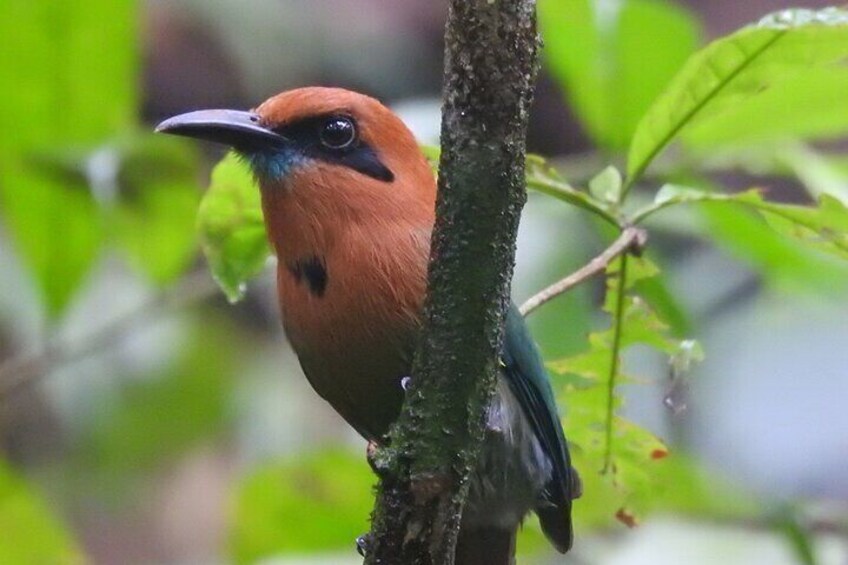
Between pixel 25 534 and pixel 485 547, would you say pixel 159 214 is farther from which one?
pixel 485 547

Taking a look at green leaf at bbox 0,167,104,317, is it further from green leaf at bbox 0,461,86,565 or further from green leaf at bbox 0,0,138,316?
green leaf at bbox 0,461,86,565

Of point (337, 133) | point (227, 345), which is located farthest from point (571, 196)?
point (227, 345)

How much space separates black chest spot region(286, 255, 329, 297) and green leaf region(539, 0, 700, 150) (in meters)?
0.93

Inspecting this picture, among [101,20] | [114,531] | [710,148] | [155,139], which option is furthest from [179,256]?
[114,531]

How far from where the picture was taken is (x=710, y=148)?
10.4ft

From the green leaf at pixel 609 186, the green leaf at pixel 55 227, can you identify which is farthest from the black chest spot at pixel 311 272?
the green leaf at pixel 55 227

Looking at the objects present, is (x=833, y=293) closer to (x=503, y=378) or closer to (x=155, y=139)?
(x=503, y=378)

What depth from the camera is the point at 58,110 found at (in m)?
3.32

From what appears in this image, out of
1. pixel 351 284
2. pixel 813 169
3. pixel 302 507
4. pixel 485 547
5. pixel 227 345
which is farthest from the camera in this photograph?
pixel 227 345

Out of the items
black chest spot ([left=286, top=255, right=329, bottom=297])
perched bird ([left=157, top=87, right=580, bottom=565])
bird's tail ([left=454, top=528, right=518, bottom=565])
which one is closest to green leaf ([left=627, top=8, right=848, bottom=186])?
perched bird ([left=157, top=87, right=580, bottom=565])

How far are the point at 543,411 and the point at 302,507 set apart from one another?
0.86 meters

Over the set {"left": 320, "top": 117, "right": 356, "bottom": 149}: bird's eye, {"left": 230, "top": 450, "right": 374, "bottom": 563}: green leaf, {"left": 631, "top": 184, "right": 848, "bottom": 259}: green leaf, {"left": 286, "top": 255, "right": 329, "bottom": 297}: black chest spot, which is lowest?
{"left": 230, "top": 450, "right": 374, "bottom": 563}: green leaf

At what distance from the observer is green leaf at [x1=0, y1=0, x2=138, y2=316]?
3273mm

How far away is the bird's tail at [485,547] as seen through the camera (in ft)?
9.67
